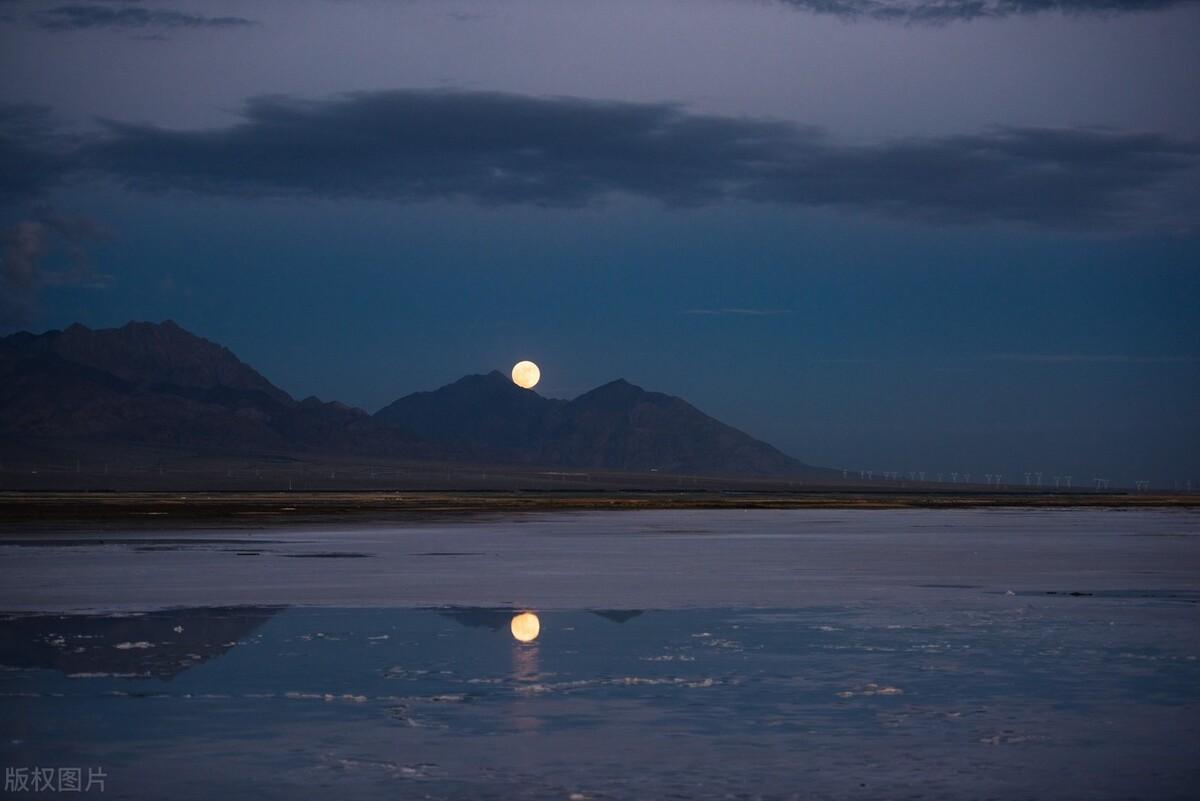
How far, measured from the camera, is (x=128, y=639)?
66.5ft

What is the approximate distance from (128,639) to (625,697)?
8.17 m

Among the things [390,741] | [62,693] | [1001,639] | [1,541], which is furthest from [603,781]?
[1,541]

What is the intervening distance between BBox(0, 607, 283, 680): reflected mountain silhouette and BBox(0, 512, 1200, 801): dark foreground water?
0.30 feet

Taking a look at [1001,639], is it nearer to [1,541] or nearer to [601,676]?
[601,676]

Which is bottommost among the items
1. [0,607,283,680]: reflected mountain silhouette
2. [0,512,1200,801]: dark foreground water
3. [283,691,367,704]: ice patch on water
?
[0,512,1200,801]: dark foreground water

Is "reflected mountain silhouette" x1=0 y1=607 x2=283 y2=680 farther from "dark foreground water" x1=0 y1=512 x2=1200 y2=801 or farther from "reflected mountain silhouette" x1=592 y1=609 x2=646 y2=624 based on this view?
"reflected mountain silhouette" x1=592 y1=609 x2=646 y2=624

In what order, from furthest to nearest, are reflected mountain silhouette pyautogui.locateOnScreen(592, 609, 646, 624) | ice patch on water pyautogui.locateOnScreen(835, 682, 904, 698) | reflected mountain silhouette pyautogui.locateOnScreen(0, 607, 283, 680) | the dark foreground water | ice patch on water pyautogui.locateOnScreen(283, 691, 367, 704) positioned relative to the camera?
reflected mountain silhouette pyautogui.locateOnScreen(592, 609, 646, 624) → reflected mountain silhouette pyautogui.locateOnScreen(0, 607, 283, 680) → ice patch on water pyautogui.locateOnScreen(835, 682, 904, 698) → ice patch on water pyautogui.locateOnScreen(283, 691, 367, 704) → the dark foreground water

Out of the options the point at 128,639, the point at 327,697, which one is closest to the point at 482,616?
the point at 128,639

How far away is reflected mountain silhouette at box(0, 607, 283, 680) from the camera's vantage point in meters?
17.8

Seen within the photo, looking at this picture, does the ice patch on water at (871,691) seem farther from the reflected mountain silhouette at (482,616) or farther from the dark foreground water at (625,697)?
the reflected mountain silhouette at (482,616)

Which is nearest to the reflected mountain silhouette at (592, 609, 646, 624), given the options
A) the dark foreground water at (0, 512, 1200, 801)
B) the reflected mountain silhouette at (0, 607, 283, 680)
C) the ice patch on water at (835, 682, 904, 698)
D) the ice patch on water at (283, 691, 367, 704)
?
the dark foreground water at (0, 512, 1200, 801)

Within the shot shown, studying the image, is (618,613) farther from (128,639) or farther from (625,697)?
(625,697)

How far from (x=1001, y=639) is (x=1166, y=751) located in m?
7.59

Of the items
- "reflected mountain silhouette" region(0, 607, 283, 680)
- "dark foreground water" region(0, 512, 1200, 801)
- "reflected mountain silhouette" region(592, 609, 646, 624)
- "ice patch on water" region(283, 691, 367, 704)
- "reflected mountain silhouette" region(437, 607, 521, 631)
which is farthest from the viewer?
"reflected mountain silhouette" region(592, 609, 646, 624)
